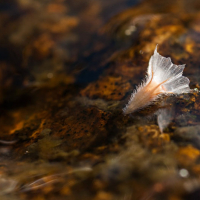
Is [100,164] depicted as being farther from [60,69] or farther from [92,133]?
[60,69]

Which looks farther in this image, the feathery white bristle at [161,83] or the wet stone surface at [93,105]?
the feathery white bristle at [161,83]

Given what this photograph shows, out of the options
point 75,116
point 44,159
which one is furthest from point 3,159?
point 75,116

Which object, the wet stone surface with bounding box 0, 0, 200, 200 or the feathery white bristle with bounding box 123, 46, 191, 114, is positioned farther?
the feathery white bristle with bounding box 123, 46, 191, 114

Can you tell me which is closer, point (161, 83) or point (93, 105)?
point (161, 83)
